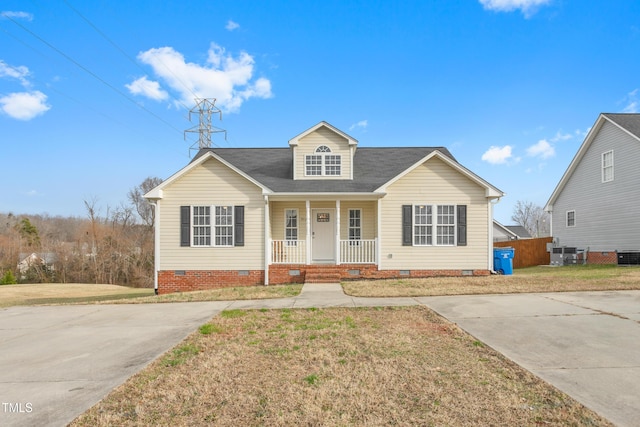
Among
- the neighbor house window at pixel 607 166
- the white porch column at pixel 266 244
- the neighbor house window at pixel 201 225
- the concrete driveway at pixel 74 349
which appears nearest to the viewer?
the concrete driveway at pixel 74 349

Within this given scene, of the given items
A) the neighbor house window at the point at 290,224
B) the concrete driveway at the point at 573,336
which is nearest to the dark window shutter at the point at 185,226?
the neighbor house window at the point at 290,224

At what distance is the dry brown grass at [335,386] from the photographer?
128 inches

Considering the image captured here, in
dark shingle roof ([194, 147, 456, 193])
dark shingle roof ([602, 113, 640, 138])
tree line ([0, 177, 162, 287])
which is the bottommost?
tree line ([0, 177, 162, 287])

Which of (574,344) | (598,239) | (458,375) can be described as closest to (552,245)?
(598,239)

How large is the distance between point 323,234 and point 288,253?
71.1 inches

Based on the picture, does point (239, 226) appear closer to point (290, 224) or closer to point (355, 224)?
point (290, 224)

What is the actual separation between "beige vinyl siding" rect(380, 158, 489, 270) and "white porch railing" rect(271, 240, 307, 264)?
3077mm

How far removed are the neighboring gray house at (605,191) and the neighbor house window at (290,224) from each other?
1566 centimetres

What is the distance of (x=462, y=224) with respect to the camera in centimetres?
1411

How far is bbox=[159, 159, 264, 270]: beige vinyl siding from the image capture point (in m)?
13.9

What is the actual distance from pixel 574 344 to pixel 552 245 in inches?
765

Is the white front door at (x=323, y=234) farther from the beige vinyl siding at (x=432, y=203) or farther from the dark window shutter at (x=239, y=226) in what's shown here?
the dark window shutter at (x=239, y=226)

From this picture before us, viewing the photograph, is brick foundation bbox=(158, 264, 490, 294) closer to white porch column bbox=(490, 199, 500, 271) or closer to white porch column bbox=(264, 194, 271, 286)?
white porch column bbox=(264, 194, 271, 286)

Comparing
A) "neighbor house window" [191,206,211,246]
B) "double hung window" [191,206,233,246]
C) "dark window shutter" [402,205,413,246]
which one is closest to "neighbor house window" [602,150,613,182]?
"dark window shutter" [402,205,413,246]
